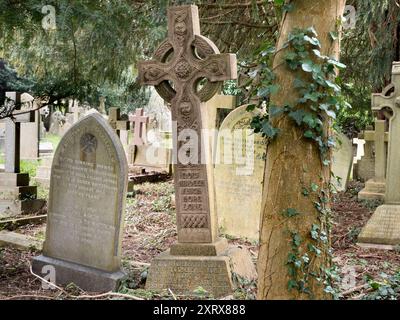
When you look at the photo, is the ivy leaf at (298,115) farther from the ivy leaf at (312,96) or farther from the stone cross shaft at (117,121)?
the stone cross shaft at (117,121)

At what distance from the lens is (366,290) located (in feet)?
15.5

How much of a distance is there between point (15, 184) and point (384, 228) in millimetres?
5972

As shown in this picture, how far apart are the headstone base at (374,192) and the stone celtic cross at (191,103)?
5.54 meters

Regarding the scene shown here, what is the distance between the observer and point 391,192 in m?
7.30

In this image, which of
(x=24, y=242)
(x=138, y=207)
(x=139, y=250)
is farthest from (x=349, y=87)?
(x=24, y=242)

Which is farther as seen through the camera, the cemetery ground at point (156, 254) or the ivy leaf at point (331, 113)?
the cemetery ground at point (156, 254)

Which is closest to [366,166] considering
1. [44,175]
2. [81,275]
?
[44,175]

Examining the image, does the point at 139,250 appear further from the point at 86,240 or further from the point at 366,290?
the point at 366,290

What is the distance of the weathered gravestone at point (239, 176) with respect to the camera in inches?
297

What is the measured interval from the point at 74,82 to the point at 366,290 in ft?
11.8

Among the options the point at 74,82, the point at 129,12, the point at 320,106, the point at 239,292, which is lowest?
the point at 239,292

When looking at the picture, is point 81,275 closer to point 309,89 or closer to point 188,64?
point 188,64

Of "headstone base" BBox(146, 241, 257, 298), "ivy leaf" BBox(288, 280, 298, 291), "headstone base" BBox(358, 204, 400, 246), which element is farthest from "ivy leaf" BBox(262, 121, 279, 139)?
"headstone base" BBox(358, 204, 400, 246)

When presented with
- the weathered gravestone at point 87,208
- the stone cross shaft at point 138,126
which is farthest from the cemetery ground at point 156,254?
the stone cross shaft at point 138,126
